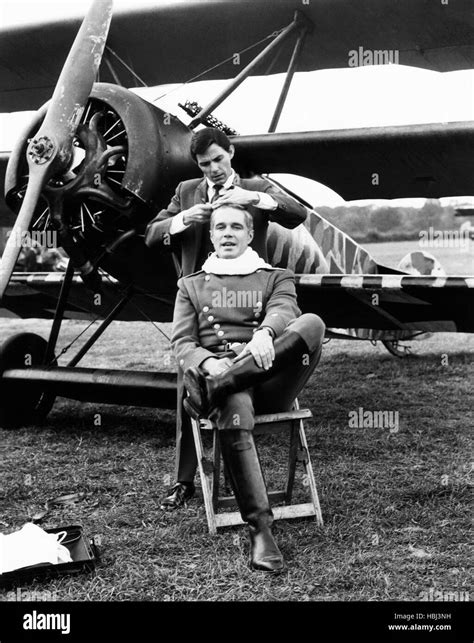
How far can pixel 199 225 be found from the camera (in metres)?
3.57

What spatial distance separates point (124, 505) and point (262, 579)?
1171 millimetres

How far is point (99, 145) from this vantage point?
4.09 metres

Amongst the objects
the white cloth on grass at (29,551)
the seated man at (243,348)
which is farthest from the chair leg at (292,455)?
the white cloth on grass at (29,551)

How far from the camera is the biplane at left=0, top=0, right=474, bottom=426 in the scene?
13.4ft

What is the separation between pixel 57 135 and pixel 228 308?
1.59 meters

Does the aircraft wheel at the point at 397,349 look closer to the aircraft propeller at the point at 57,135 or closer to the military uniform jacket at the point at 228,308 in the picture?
the aircraft propeller at the point at 57,135

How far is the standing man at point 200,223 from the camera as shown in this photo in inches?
137

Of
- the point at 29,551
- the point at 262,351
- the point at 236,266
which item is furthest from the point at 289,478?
the point at 29,551

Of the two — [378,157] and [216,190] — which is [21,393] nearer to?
[216,190]

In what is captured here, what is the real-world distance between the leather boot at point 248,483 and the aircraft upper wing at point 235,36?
11.7ft

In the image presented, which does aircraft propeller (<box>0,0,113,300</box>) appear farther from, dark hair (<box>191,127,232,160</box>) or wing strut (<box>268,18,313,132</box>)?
wing strut (<box>268,18,313,132</box>)

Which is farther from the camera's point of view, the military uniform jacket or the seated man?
the military uniform jacket

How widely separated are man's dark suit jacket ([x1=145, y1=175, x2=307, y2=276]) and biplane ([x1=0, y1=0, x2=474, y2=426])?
51 centimetres

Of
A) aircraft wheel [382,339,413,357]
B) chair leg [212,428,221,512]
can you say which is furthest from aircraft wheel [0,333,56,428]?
aircraft wheel [382,339,413,357]
